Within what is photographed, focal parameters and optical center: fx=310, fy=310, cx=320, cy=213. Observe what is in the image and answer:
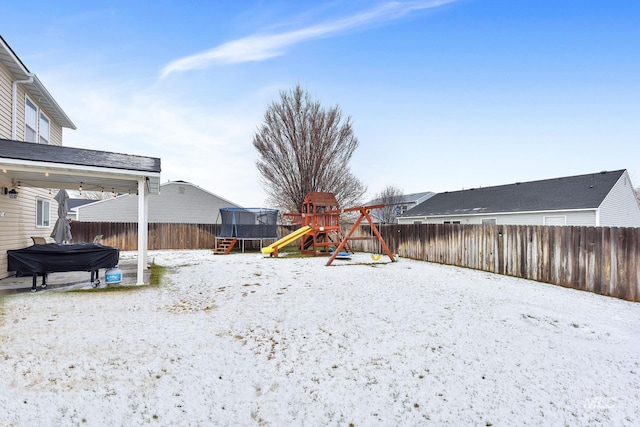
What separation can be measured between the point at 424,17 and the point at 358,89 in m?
5.33

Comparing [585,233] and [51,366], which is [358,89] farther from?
[51,366]

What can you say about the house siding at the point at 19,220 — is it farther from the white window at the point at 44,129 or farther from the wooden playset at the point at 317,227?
the wooden playset at the point at 317,227

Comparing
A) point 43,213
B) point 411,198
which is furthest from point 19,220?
point 411,198

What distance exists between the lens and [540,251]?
941cm

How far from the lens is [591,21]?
11.0 m

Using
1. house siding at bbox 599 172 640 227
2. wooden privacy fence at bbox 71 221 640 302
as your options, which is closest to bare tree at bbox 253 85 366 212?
wooden privacy fence at bbox 71 221 640 302

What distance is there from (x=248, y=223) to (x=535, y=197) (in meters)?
18.1

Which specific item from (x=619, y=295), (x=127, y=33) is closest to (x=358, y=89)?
(x=127, y=33)

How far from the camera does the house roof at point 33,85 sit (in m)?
7.88

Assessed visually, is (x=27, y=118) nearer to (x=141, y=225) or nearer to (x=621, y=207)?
(x=141, y=225)

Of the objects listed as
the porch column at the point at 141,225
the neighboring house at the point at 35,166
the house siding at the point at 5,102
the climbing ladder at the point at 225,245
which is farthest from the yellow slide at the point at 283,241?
the house siding at the point at 5,102

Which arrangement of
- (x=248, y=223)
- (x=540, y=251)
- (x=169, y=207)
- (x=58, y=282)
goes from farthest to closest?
(x=169, y=207) → (x=248, y=223) → (x=540, y=251) → (x=58, y=282)

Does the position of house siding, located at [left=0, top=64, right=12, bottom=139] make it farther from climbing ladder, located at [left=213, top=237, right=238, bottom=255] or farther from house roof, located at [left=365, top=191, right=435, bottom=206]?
house roof, located at [left=365, top=191, right=435, bottom=206]

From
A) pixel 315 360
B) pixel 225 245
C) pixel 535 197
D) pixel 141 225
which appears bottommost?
pixel 315 360
